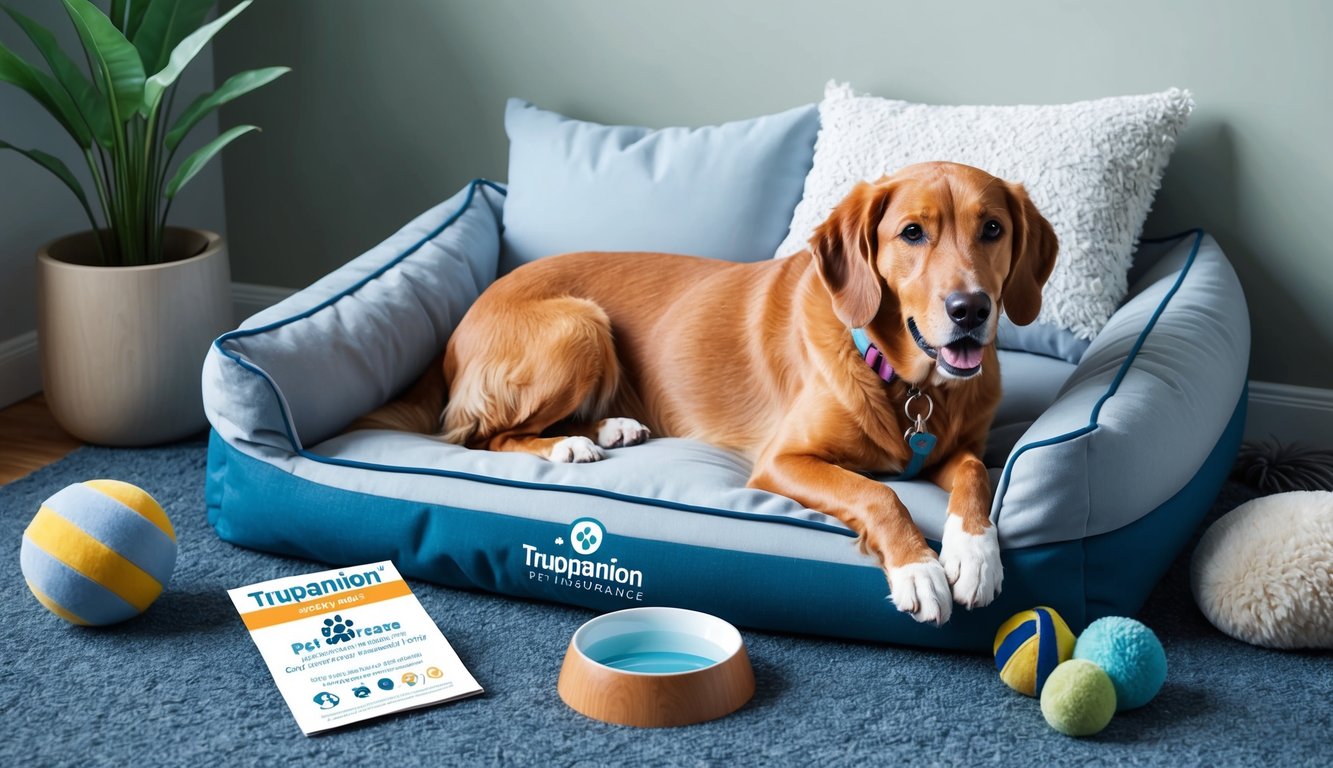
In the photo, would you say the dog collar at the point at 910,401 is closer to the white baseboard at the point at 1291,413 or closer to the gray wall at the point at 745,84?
the gray wall at the point at 745,84

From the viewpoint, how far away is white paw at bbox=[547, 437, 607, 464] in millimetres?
2504

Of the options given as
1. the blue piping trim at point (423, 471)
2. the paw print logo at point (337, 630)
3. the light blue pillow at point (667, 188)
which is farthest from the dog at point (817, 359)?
the paw print logo at point (337, 630)

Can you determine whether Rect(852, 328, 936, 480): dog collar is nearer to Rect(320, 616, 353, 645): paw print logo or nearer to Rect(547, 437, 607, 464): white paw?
Rect(547, 437, 607, 464): white paw

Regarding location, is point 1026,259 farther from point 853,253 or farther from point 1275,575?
point 1275,575

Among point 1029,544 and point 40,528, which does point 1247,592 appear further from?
point 40,528

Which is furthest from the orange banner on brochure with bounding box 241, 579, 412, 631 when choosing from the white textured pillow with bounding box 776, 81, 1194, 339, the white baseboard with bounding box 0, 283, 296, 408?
the white baseboard with bounding box 0, 283, 296, 408

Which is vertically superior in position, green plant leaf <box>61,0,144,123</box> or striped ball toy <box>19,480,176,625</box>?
green plant leaf <box>61,0,144,123</box>

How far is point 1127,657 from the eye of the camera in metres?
1.91

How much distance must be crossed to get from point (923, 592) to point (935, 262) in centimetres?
58

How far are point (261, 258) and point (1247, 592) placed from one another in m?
3.08

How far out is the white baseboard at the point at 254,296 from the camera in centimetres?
400

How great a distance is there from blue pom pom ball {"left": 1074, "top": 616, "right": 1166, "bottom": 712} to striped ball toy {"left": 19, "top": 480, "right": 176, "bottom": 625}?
63.2 inches

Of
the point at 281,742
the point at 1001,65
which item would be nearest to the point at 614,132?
the point at 1001,65

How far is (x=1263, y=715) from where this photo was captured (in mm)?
1967
